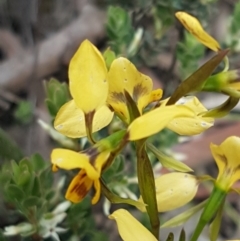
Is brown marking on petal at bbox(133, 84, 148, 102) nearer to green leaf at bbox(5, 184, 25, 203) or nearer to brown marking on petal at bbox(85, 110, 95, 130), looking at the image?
brown marking on petal at bbox(85, 110, 95, 130)

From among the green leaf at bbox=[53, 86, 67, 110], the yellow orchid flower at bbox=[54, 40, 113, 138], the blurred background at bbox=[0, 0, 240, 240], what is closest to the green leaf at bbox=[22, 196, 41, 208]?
the green leaf at bbox=[53, 86, 67, 110]

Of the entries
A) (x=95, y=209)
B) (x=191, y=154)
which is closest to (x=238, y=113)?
(x=191, y=154)

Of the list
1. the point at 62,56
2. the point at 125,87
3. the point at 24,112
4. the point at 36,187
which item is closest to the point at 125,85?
the point at 125,87

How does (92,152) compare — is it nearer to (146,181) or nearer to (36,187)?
(146,181)

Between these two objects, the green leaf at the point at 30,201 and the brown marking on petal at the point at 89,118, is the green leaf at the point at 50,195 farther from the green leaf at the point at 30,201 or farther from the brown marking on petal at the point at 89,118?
the brown marking on petal at the point at 89,118

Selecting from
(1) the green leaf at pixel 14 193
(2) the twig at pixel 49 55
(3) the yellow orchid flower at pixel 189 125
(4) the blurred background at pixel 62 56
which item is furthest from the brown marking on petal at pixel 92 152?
(2) the twig at pixel 49 55

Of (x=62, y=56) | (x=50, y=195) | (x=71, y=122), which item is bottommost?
(x=62, y=56)
